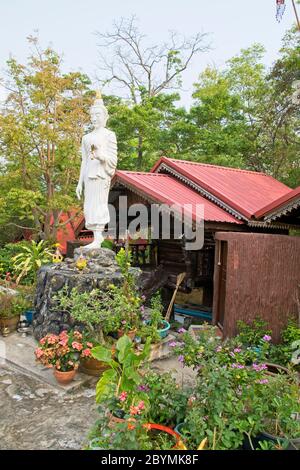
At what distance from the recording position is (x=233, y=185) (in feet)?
32.8

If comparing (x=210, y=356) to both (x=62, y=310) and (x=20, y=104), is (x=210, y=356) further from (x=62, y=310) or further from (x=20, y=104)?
(x=20, y=104)

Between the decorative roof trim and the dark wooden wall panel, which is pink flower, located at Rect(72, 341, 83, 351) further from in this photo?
the decorative roof trim

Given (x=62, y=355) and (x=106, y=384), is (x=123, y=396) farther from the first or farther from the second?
(x=62, y=355)

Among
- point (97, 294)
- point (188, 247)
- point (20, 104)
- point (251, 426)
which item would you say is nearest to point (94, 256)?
point (97, 294)

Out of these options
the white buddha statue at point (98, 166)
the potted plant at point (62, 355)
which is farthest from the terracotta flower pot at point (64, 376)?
the white buddha statue at point (98, 166)

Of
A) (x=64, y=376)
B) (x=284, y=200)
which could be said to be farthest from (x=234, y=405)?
(x=284, y=200)

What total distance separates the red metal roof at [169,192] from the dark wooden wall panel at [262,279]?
4.59 ft

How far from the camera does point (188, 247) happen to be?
27.2 ft

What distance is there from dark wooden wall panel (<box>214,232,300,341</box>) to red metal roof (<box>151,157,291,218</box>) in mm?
2021

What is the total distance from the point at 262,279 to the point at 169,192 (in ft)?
10.5

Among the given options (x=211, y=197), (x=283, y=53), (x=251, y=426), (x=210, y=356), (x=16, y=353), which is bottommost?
(x=16, y=353)

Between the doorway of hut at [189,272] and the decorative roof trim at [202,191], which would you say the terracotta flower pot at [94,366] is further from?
the decorative roof trim at [202,191]

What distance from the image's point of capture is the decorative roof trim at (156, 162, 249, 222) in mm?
8189

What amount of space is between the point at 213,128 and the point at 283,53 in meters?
4.55
